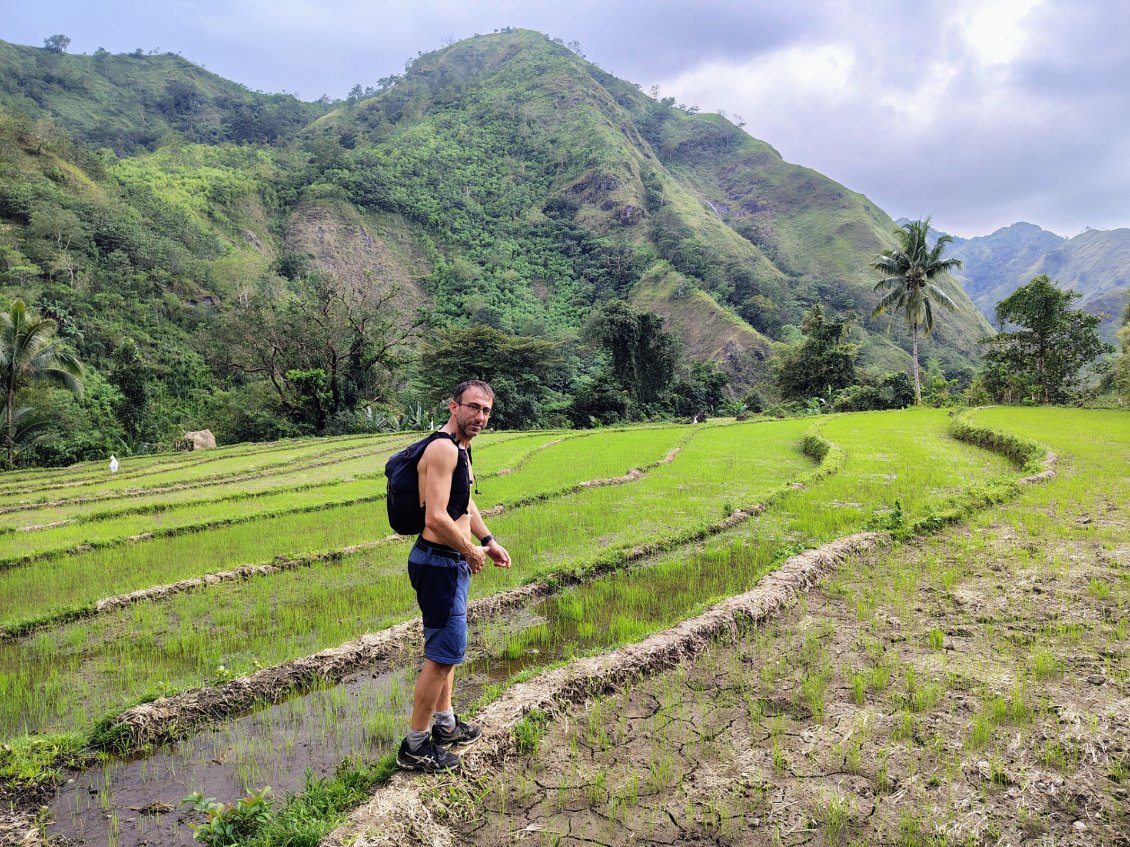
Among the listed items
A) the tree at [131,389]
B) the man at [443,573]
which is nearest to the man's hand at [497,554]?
the man at [443,573]

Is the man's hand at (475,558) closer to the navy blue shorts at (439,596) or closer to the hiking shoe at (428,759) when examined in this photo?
the navy blue shorts at (439,596)

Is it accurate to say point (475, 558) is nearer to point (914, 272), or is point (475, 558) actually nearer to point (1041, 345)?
point (1041, 345)

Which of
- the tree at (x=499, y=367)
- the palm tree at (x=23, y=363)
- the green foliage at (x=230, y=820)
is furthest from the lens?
the tree at (x=499, y=367)

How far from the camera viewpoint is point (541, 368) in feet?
119

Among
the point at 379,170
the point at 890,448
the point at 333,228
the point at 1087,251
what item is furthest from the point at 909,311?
the point at 1087,251

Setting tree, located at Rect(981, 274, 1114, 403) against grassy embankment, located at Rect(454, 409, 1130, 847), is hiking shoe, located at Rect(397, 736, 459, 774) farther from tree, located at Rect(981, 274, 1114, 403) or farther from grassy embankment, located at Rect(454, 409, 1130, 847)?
tree, located at Rect(981, 274, 1114, 403)

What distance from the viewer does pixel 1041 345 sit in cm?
2631

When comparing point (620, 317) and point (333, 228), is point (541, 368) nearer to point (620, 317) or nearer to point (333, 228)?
point (620, 317)

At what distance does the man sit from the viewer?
2.90m

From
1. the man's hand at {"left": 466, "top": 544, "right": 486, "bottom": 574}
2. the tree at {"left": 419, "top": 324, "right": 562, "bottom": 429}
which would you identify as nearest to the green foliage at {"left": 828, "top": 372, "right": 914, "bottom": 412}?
the tree at {"left": 419, "top": 324, "right": 562, "bottom": 429}

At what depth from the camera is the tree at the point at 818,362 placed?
35.5 m

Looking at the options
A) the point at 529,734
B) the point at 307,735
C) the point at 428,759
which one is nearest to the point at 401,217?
the point at 307,735

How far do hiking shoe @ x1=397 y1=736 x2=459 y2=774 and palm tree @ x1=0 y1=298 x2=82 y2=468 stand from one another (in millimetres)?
23063

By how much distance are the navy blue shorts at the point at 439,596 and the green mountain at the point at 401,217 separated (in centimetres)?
3198
